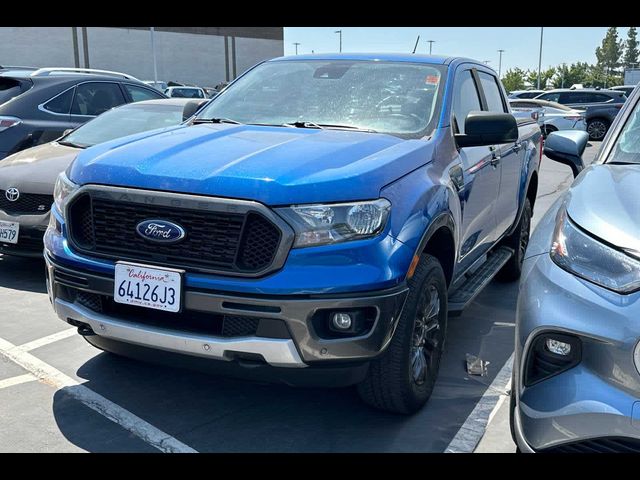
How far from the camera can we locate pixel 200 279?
2672 millimetres

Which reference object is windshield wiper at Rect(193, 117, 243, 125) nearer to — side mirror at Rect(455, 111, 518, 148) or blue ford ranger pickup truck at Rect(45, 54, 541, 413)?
blue ford ranger pickup truck at Rect(45, 54, 541, 413)

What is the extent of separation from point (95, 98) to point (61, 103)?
0.55 meters

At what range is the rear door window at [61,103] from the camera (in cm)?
717

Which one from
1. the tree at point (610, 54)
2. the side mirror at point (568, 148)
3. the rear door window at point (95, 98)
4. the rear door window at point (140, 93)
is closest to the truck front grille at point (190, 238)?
the side mirror at point (568, 148)

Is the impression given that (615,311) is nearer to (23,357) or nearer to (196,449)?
(196,449)

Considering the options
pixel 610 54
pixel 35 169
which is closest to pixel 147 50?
pixel 35 169

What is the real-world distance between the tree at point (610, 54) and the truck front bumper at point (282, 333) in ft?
329

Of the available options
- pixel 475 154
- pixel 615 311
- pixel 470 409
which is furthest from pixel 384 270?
pixel 475 154

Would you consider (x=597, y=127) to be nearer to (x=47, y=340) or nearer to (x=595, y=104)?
(x=595, y=104)

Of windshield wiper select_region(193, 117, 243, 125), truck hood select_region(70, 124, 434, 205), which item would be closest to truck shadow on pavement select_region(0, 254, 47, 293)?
windshield wiper select_region(193, 117, 243, 125)

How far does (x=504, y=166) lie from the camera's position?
4.79 m

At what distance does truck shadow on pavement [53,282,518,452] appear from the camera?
296 centimetres

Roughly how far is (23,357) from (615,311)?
3267 millimetres
